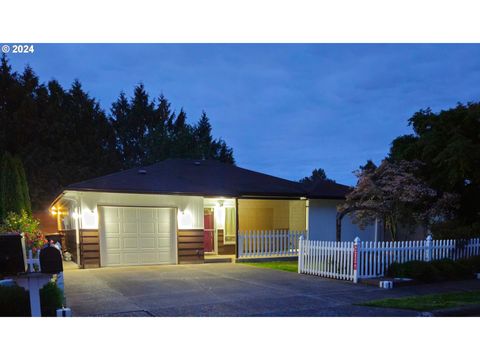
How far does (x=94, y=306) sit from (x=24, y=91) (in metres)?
24.1

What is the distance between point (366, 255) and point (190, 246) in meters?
6.50

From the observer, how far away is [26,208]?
14.1 meters

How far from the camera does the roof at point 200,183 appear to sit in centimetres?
1376

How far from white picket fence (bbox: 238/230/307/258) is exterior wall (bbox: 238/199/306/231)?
328 centimetres

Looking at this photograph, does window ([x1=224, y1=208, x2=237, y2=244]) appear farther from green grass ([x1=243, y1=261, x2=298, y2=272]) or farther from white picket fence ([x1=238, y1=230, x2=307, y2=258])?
green grass ([x1=243, y1=261, x2=298, y2=272])

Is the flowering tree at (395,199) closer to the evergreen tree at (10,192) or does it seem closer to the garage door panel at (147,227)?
the garage door panel at (147,227)

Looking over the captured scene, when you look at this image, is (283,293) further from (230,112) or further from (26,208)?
(230,112)

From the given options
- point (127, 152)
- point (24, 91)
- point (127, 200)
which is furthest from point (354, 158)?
point (127, 200)

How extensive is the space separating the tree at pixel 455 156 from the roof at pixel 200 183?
147 inches

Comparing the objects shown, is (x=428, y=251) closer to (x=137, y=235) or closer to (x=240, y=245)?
(x=240, y=245)

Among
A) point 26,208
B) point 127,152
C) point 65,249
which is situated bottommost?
point 65,249

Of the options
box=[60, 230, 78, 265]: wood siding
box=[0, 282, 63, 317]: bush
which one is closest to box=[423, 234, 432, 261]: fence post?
box=[0, 282, 63, 317]: bush

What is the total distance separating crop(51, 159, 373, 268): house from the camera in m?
13.3

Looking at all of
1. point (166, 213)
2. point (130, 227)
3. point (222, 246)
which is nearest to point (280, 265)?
point (222, 246)
